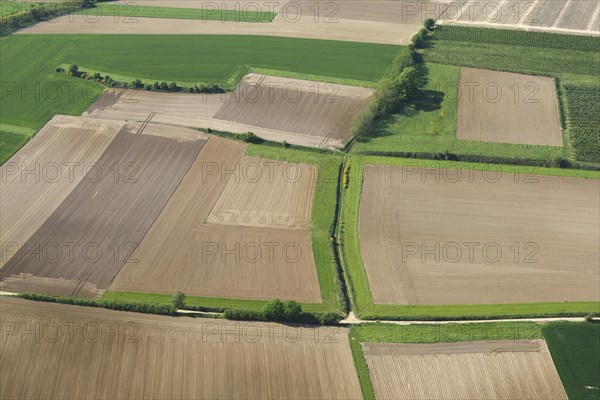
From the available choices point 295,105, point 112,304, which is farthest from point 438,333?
point 295,105

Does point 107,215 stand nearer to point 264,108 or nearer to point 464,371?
point 264,108

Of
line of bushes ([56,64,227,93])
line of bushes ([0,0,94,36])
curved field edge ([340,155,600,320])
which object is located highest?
line of bushes ([0,0,94,36])

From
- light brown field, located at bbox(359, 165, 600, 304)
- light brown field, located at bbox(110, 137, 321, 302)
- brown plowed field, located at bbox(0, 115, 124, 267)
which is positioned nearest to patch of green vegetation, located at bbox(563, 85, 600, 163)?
light brown field, located at bbox(359, 165, 600, 304)

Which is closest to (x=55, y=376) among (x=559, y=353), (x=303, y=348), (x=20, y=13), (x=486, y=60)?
(x=303, y=348)

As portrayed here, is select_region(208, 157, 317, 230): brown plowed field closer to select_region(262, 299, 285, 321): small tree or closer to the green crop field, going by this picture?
select_region(262, 299, 285, 321): small tree

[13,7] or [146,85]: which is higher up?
[13,7]

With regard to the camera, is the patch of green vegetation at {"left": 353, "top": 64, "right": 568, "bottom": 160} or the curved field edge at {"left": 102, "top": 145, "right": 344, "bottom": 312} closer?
Result: the curved field edge at {"left": 102, "top": 145, "right": 344, "bottom": 312}

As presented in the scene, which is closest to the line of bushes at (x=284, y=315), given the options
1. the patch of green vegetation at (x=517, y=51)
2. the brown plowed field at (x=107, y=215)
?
the brown plowed field at (x=107, y=215)
